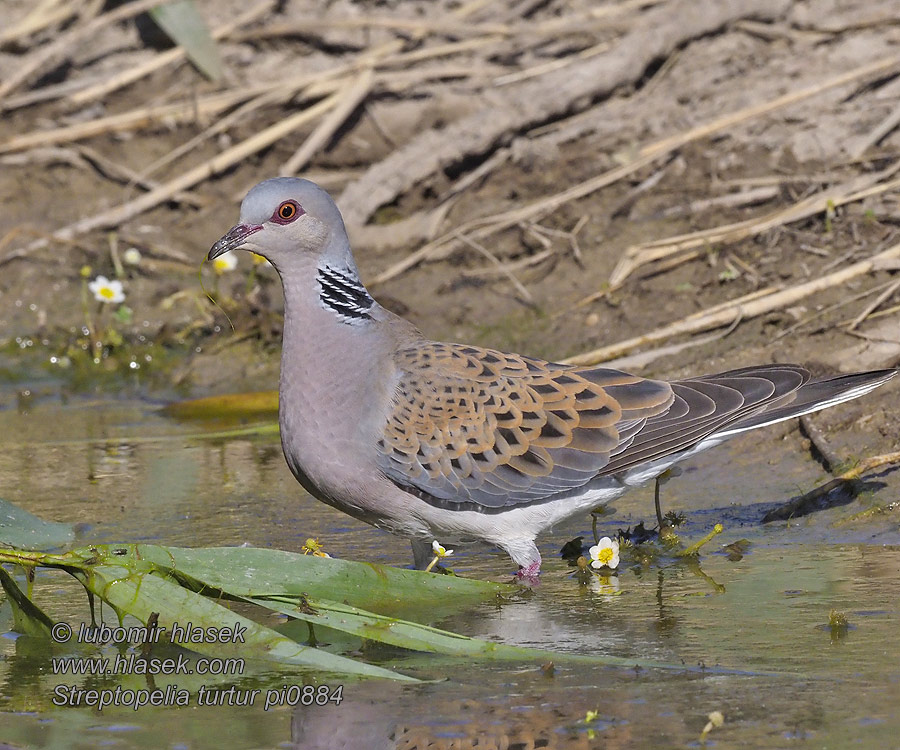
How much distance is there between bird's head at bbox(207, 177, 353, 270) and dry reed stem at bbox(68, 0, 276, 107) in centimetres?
546

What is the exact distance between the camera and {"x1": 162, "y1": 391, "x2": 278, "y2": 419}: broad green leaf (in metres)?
7.53

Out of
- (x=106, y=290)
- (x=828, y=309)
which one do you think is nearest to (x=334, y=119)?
(x=106, y=290)

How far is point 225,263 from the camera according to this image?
8.31m

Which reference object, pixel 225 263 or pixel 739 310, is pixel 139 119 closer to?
pixel 225 263

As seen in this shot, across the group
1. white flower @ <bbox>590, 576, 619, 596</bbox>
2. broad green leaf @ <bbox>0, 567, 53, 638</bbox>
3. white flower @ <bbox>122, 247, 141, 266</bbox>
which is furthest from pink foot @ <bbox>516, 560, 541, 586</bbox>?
white flower @ <bbox>122, 247, 141, 266</bbox>

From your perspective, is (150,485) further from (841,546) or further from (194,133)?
(194,133)

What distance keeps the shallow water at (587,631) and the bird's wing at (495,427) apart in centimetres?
36

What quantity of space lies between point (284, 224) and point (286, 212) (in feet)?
0.14

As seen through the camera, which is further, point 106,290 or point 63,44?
point 63,44

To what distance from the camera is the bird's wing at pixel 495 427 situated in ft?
16.1

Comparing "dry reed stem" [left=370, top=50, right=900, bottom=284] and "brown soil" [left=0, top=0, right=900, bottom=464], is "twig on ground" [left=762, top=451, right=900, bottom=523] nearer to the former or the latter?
"brown soil" [left=0, top=0, right=900, bottom=464]

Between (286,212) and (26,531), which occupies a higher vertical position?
(286,212)

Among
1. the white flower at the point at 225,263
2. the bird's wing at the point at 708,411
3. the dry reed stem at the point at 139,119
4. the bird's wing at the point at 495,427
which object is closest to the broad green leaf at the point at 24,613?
the bird's wing at the point at 495,427

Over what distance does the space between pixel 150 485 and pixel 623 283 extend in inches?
109
